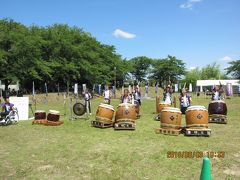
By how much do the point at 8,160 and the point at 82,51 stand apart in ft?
150

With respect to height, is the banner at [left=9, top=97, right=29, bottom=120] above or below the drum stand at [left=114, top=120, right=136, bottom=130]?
above

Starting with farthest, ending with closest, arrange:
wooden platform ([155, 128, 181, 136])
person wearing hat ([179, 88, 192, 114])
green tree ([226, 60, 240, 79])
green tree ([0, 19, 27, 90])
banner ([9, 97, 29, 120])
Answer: green tree ([226, 60, 240, 79]) → green tree ([0, 19, 27, 90]) → person wearing hat ([179, 88, 192, 114]) → banner ([9, 97, 29, 120]) → wooden platform ([155, 128, 181, 136])

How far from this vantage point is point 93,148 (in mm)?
9539

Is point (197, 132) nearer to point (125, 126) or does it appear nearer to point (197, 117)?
point (197, 117)

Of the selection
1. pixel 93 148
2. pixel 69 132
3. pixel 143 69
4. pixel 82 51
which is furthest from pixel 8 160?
pixel 143 69

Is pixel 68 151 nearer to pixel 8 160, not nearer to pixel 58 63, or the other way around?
pixel 8 160

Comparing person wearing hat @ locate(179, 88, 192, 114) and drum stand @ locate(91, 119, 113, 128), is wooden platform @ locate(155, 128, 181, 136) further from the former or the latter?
person wearing hat @ locate(179, 88, 192, 114)

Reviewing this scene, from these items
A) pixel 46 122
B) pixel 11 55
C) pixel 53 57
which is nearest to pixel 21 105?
pixel 46 122

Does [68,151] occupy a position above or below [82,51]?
below

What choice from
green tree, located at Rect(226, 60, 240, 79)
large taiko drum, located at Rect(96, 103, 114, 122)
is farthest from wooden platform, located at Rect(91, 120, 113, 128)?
green tree, located at Rect(226, 60, 240, 79)

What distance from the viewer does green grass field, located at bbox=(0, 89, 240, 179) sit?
7289 millimetres

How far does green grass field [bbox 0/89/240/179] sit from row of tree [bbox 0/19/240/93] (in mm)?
34259

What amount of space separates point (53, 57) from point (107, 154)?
44241 millimetres

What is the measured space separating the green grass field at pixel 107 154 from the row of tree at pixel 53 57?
34259mm
